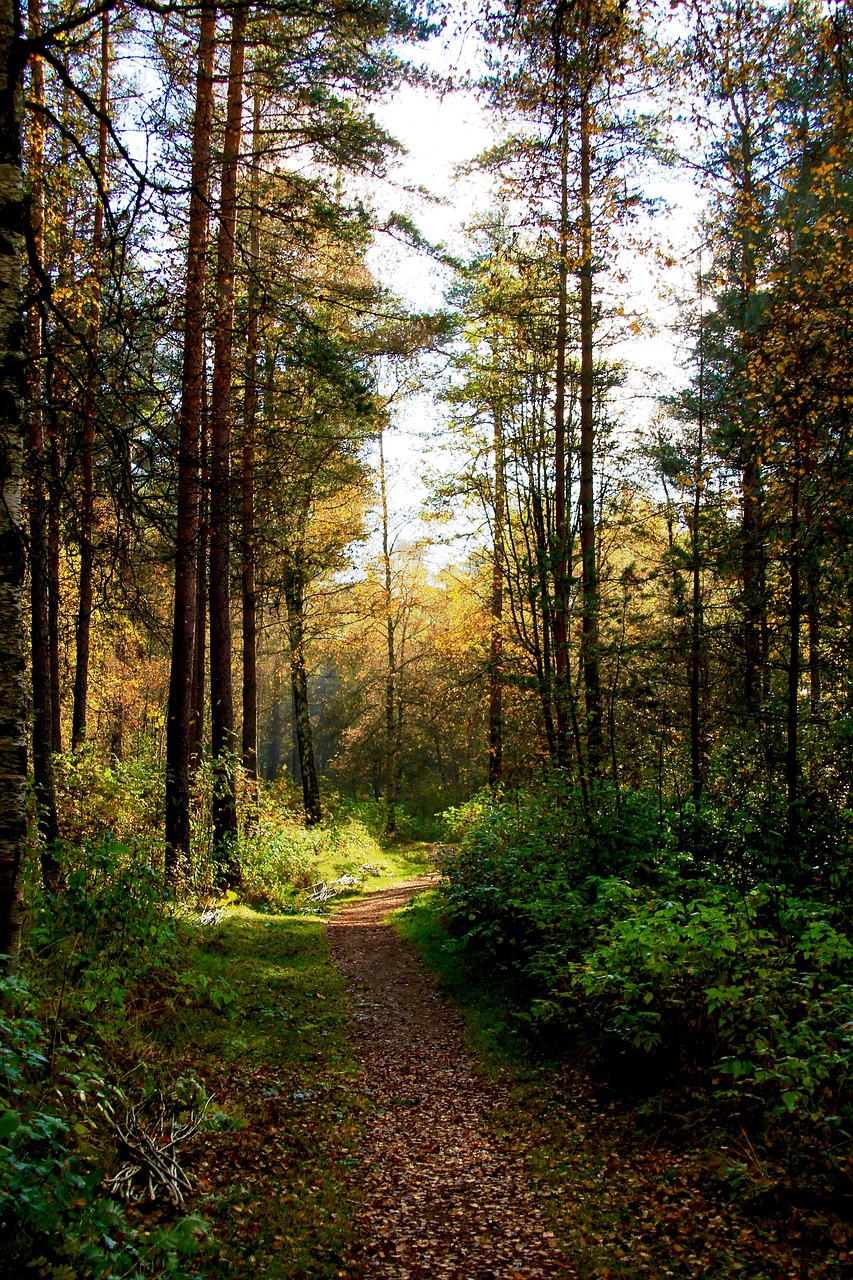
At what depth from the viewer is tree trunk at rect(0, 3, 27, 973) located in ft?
11.0

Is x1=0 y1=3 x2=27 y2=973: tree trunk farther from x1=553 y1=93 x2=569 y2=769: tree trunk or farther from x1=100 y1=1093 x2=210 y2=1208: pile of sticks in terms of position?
x1=553 y1=93 x2=569 y2=769: tree trunk

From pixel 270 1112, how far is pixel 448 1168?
119 cm

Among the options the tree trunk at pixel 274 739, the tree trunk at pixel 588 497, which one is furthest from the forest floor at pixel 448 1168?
the tree trunk at pixel 274 739

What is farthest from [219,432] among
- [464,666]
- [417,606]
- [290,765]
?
[290,765]

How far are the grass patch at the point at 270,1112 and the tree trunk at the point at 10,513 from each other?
5.80 feet

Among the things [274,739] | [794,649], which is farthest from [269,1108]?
[274,739]

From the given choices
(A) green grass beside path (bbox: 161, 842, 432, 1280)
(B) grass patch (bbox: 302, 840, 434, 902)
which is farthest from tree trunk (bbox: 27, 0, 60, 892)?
(B) grass patch (bbox: 302, 840, 434, 902)

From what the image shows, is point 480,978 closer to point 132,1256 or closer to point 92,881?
point 92,881

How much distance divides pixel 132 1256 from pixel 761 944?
417 centimetres

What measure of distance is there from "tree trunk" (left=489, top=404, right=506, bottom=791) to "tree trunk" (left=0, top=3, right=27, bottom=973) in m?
9.18

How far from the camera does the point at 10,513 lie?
3398 millimetres

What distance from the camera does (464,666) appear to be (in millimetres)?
19875

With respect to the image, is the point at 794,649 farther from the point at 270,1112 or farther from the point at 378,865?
the point at 378,865

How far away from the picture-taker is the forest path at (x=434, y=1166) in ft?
12.1
